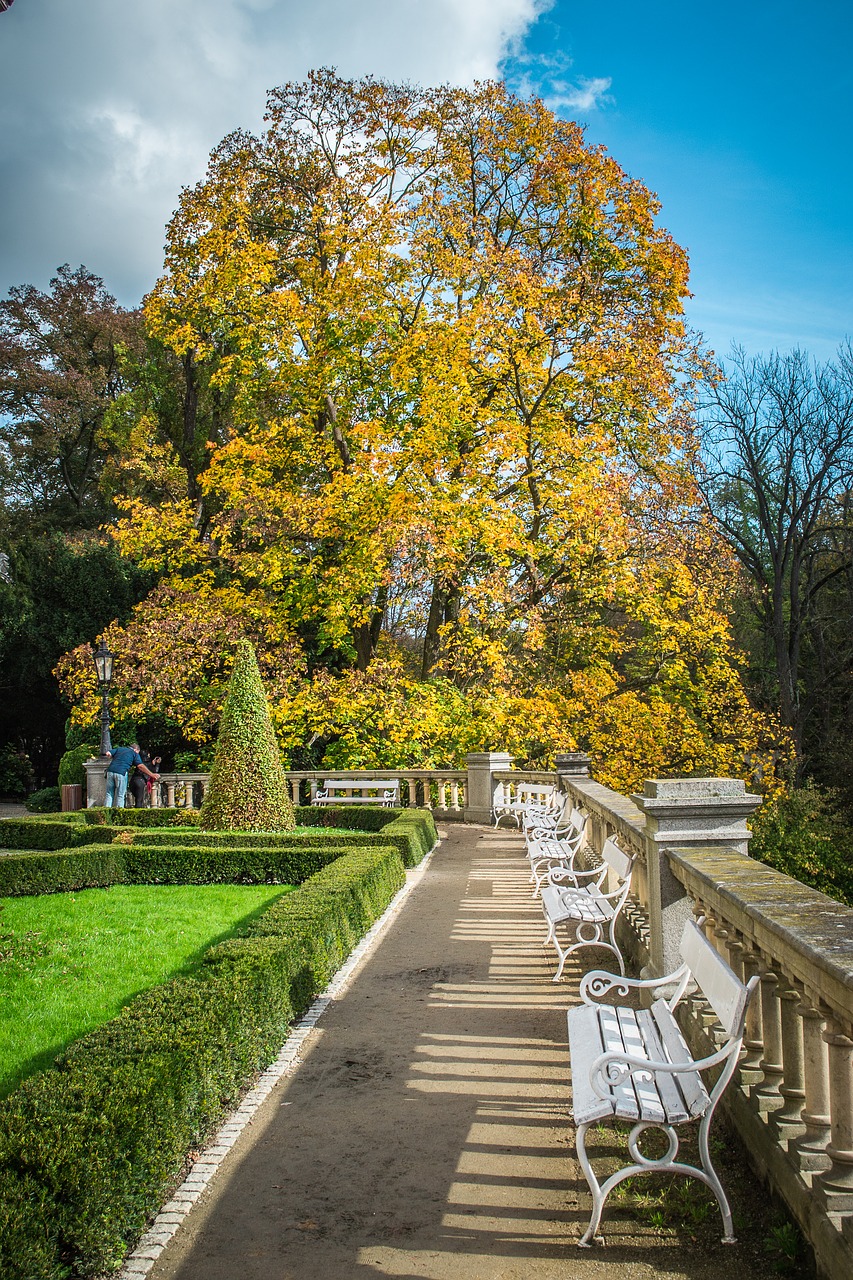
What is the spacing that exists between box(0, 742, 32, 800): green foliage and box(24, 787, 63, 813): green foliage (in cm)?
515

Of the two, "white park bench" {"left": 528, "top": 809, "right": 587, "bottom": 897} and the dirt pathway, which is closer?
the dirt pathway

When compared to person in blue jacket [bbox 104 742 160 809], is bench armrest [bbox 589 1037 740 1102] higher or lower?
lower

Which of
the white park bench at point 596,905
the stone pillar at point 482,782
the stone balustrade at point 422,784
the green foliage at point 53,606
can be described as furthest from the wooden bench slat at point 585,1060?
the green foliage at point 53,606

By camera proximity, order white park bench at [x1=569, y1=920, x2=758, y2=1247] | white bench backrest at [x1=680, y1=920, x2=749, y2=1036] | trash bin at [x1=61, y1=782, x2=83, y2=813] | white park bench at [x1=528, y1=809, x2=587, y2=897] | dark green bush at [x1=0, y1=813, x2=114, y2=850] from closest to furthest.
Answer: white bench backrest at [x1=680, y1=920, x2=749, y2=1036]
white park bench at [x1=569, y1=920, x2=758, y2=1247]
white park bench at [x1=528, y1=809, x2=587, y2=897]
dark green bush at [x1=0, y1=813, x2=114, y2=850]
trash bin at [x1=61, y1=782, x2=83, y2=813]

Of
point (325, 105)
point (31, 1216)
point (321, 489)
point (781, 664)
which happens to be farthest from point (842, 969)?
point (325, 105)

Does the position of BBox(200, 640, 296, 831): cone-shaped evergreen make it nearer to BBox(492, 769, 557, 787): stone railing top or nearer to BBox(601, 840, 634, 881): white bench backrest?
BBox(492, 769, 557, 787): stone railing top

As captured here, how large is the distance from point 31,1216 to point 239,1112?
184 centimetres

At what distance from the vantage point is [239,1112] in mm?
4789

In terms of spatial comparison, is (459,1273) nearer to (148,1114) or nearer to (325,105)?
(148,1114)

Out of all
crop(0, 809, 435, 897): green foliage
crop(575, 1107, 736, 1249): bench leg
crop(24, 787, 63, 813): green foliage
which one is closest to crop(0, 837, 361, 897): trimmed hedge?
crop(0, 809, 435, 897): green foliage

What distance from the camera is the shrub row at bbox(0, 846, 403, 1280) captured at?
316cm

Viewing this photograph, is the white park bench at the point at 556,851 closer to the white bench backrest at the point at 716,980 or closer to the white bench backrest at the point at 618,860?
the white bench backrest at the point at 618,860

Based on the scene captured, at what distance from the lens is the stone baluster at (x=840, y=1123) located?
2.85m

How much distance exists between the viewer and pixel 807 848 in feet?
42.3
